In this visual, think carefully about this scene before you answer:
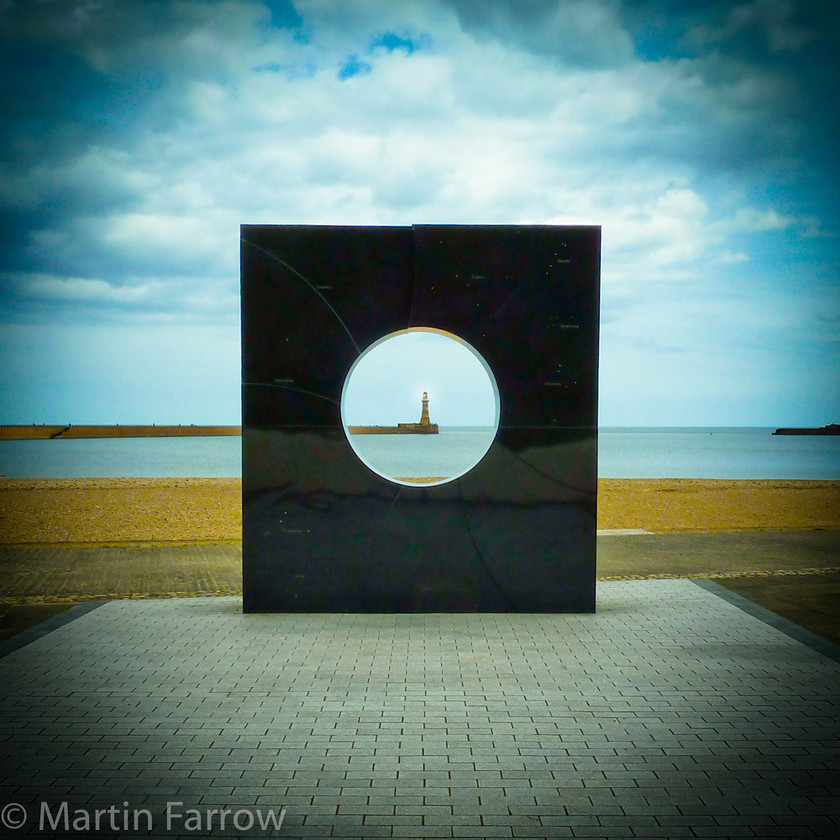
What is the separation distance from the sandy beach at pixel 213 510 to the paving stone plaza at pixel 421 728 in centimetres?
702

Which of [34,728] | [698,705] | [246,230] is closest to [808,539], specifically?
[698,705]

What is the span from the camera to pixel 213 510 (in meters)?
17.2

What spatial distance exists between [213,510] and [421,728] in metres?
13.8

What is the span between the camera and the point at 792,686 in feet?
16.6

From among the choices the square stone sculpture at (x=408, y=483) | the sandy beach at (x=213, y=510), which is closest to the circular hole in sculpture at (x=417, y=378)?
the square stone sculpture at (x=408, y=483)

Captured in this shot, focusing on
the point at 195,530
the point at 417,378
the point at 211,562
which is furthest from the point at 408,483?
the point at 195,530

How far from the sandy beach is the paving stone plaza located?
7.02 m

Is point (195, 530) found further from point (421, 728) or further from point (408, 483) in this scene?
point (421, 728)

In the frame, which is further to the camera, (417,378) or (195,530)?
(195,530)

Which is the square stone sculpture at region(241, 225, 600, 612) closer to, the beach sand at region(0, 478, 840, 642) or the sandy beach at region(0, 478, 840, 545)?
the beach sand at region(0, 478, 840, 642)

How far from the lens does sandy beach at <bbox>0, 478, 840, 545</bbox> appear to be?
1340 cm

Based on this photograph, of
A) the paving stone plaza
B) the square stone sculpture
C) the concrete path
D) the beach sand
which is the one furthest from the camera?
the concrete path

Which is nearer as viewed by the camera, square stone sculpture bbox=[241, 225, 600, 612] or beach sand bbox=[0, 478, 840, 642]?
square stone sculpture bbox=[241, 225, 600, 612]

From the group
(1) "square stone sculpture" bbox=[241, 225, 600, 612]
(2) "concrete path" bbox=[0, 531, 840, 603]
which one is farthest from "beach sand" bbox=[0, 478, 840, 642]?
(1) "square stone sculpture" bbox=[241, 225, 600, 612]
